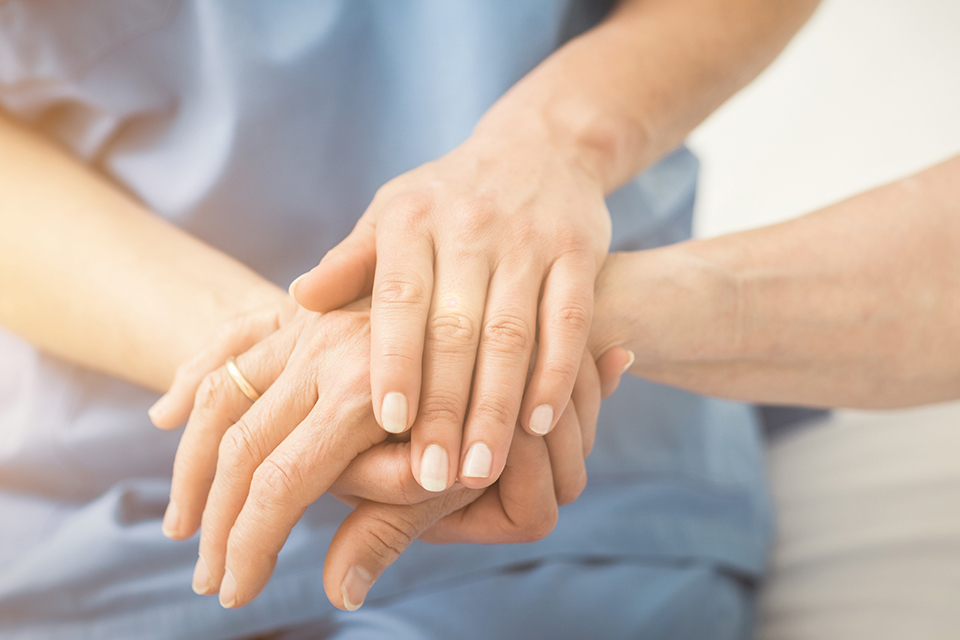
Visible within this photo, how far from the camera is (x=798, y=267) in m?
0.66

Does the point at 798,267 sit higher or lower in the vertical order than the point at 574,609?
higher

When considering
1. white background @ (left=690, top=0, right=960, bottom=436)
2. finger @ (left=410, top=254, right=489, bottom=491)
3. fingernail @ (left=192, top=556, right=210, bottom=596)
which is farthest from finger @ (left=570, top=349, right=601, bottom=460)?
white background @ (left=690, top=0, right=960, bottom=436)

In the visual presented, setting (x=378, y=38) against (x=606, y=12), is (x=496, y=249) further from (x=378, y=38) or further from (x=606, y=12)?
(x=606, y=12)

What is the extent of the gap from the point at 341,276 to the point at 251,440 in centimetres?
15

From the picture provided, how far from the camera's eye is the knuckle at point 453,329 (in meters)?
0.51

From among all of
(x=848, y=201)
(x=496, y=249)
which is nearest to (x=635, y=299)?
(x=496, y=249)

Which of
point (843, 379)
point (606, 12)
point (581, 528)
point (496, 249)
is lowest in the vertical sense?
point (581, 528)

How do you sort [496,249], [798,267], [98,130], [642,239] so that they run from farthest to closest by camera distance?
[642,239] → [98,130] → [798,267] → [496,249]

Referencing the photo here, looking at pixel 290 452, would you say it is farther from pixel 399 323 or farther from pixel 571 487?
pixel 571 487

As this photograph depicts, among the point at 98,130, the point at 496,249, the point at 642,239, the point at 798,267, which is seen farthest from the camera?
the point at 642,239

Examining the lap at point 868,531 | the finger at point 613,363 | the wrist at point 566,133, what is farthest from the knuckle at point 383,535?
the lap at point 868,531

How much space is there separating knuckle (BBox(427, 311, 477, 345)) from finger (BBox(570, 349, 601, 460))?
11 centimetres

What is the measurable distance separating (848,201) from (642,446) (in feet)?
1.22

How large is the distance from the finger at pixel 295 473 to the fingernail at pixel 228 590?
12 mm
